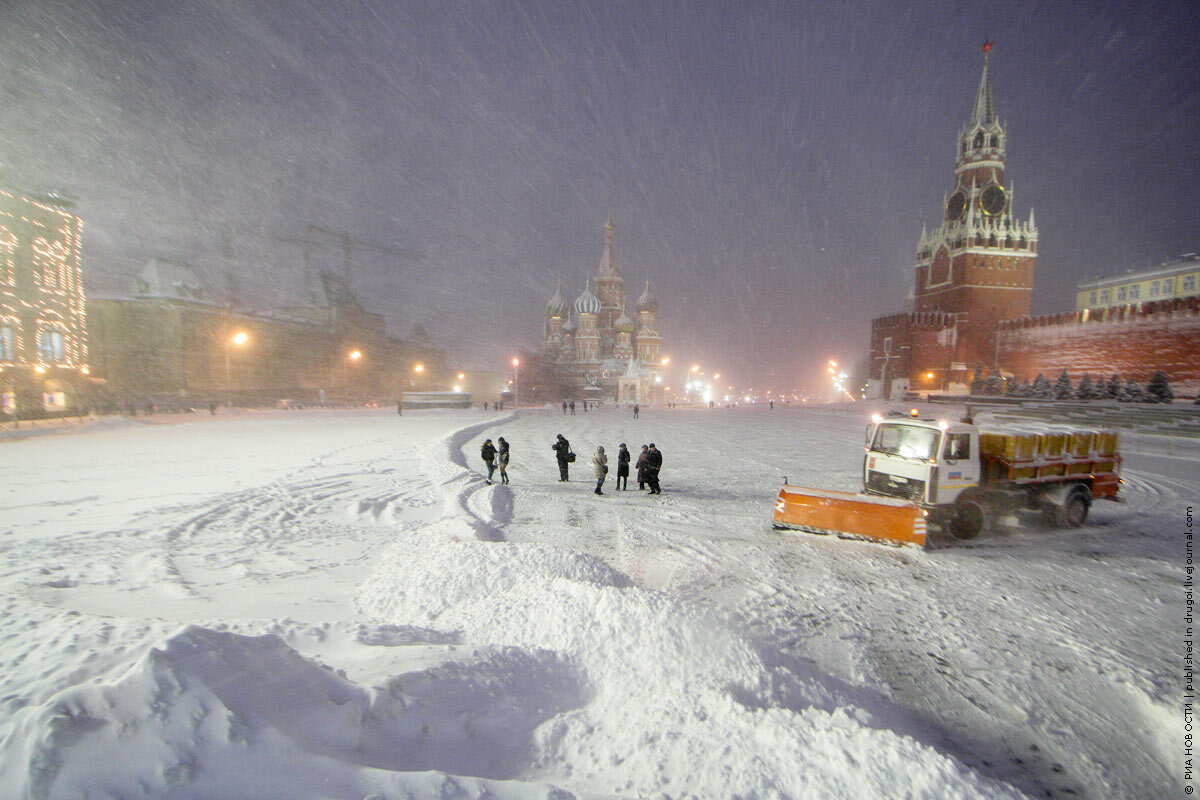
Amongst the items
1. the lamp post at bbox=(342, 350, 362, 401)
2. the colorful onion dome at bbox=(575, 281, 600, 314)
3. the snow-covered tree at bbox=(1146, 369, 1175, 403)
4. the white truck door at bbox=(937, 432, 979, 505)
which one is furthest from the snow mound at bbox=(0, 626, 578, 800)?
the colorful onion dome at bbox=(575, 281, 600, 314)

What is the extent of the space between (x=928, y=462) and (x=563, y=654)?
694 cm

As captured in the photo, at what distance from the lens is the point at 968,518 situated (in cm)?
875

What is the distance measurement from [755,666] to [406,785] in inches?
116

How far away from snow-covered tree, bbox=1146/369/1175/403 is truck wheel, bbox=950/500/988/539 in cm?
3378

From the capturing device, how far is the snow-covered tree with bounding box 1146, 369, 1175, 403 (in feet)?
101

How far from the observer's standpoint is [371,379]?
6034 cm

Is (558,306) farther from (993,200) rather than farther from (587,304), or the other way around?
(993,200)

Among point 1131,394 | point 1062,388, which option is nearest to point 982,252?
point 1062,388

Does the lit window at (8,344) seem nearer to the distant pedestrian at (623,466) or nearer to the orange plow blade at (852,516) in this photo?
the distant pedestrian at (623,466)

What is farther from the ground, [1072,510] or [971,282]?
[971,282]

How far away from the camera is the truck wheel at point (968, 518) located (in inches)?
344

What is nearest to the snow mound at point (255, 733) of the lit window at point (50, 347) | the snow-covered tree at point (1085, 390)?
the lit window at point (50, 347)

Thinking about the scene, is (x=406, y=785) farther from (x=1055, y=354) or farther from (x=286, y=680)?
(x=1055, y=354)

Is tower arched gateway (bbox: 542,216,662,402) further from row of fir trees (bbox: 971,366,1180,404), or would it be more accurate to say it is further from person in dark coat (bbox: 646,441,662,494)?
person in dark coat (bbox: 646,441,662,494)
